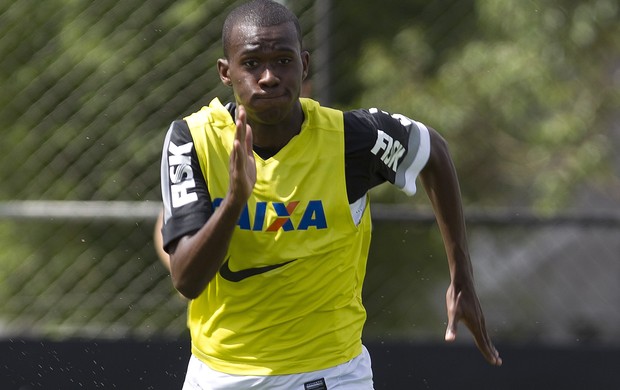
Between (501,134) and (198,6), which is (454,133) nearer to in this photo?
(501,134)

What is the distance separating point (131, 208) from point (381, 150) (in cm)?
269

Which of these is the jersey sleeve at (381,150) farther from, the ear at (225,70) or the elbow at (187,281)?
the elbow at (187,281)

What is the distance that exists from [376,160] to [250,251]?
0.52m

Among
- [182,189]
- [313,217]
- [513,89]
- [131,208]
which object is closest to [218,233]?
[182,189]

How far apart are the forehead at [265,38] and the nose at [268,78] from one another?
0.25ft

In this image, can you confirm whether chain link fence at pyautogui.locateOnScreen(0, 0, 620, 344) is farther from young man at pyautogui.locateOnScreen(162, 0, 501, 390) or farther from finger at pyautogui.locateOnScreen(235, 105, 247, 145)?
finger at pyautogui.locateOnScreen(235, 105, 247, 145)

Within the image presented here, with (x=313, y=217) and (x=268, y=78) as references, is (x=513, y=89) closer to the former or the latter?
(x=313, y=217)

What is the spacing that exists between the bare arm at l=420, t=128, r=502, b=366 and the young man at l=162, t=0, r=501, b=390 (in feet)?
0.31

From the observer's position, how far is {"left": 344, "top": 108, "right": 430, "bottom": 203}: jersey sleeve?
3.69 metres

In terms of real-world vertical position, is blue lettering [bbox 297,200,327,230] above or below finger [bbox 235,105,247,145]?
below

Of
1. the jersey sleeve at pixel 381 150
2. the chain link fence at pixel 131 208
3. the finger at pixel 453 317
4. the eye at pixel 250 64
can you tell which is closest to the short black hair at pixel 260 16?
the eye at pixel 250 64

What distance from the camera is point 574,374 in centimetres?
562

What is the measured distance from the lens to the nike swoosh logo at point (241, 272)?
3566 millimetres

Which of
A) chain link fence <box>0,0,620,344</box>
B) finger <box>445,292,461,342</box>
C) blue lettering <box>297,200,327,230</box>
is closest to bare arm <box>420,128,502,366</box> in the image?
finger <box>445,292,461,342</box>
